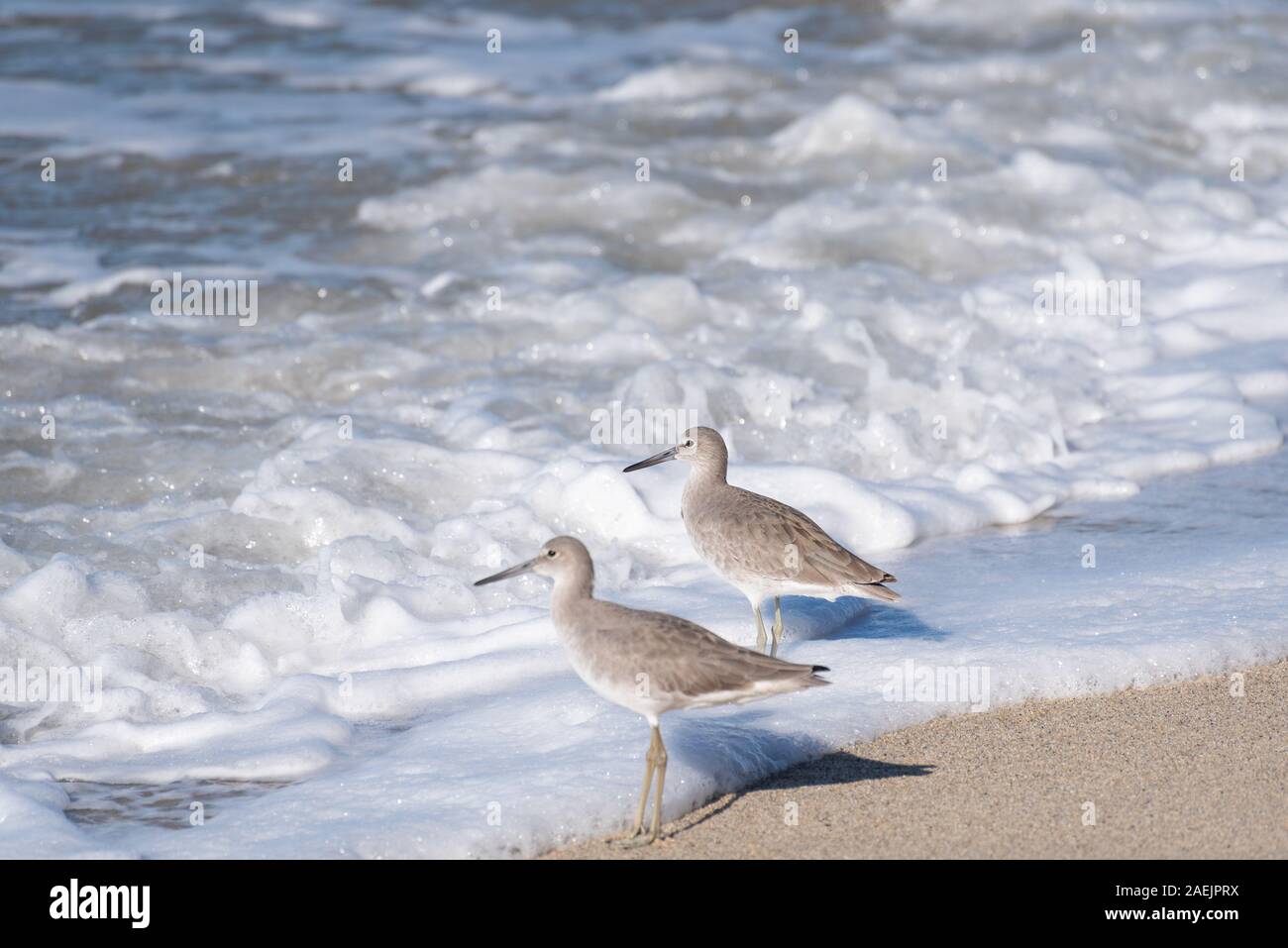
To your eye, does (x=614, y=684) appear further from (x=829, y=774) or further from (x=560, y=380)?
(x=560, y=380)

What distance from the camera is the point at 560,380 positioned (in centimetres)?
982

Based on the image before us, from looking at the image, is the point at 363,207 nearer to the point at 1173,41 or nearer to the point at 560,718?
the point at 560,718

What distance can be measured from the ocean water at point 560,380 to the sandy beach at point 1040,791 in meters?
0.18

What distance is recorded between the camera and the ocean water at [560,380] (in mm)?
5691

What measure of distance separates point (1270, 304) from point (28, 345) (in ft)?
27.5

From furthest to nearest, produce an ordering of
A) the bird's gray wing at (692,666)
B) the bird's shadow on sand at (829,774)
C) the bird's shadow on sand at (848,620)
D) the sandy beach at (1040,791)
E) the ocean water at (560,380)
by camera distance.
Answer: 1. the bird's shadow on sand at (848,620)
2. the ocean water at (560,380)
3. the bird's shadow on sand at (829,774)
4. the bird's gray wing at (692,666)
5. the sandy beach at (1040,791)

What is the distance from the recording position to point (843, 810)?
485 cm

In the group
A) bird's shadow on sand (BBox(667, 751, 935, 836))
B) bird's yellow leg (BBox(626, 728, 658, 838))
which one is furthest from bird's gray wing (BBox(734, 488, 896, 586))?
bird's yellow leg (BBox(626, 728, 658, 838))

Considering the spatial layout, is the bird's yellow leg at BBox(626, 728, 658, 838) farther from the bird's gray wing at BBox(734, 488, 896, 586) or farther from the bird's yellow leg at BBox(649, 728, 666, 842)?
the bird's gray wing at BBox(734, 488, 896, 586)

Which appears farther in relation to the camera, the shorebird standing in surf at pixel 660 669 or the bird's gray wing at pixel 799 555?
the bird's gray wing at pixel 799 555

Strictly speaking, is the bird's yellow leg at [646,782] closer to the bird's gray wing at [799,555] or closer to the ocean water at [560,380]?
the ocean water at [560,380]

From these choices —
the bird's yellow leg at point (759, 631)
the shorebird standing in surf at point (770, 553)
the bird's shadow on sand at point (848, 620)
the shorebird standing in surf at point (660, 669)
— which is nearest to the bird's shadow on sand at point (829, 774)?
the shorebird standing in surf at point (660, 669)

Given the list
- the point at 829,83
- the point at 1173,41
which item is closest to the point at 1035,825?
the point at 829,83

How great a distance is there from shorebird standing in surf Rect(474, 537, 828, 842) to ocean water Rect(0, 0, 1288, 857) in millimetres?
394
